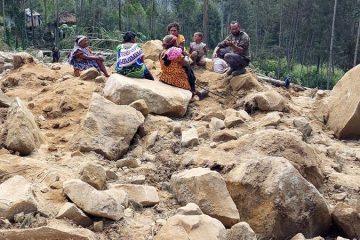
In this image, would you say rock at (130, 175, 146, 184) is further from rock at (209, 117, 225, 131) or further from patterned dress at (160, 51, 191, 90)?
patterned dress at (160, 51, 191, 90)

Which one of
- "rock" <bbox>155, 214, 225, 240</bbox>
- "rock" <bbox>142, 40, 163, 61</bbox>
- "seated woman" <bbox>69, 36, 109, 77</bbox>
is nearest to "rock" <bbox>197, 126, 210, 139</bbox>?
"rock" <bbox>155, 214, 225, 240</bbox>

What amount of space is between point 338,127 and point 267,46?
31304 millimetres

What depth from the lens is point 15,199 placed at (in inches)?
131

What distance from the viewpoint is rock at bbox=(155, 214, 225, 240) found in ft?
10.6

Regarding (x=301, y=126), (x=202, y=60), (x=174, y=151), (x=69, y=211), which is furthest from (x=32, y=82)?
(x=69, y=211)

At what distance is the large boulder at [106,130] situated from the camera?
475 cm

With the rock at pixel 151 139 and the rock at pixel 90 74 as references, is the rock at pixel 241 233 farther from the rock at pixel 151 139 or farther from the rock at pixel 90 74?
the rock at pixel 90 74

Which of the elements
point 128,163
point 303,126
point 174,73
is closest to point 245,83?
point 174,73

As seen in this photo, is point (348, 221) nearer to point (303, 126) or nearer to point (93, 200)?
point (93, 200)

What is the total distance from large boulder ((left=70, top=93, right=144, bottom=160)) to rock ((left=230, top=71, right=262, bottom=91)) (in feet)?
7.00

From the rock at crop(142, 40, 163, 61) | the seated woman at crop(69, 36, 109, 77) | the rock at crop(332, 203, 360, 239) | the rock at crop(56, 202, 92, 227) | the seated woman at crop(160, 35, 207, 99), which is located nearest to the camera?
the rock at crop(56, 202, 92, 227)

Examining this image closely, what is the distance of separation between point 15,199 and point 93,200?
49 cm

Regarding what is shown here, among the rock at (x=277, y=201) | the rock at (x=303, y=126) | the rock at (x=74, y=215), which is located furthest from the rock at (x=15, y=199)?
the rock at (x=303, y=126)

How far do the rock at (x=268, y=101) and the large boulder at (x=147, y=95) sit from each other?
0.87 metres
